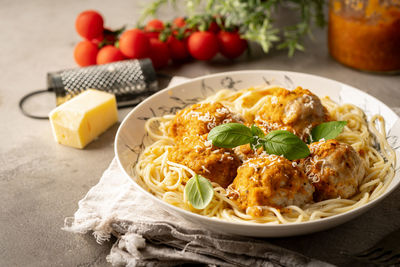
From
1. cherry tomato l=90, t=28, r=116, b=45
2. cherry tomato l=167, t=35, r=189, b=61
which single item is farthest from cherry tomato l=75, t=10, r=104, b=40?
cherry tomato l=167, t=35, r=189, b=61

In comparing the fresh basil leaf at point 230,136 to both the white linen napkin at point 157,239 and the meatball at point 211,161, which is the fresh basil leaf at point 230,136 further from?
the white linen napkin at point 157,239

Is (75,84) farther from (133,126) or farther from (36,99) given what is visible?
(133,126)

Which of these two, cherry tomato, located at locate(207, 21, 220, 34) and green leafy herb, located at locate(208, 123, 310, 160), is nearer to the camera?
green leafy herb, located at locate(208, 123, 310, 160)

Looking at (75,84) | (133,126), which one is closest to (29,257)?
(133,126)

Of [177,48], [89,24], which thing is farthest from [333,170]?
[89,24]

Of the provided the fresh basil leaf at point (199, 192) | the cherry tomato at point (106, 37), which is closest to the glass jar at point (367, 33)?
the cherry tomato at point (106, 37)

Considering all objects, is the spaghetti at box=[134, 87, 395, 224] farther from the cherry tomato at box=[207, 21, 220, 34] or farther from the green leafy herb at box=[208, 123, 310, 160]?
the cherry tomato at box=[207, 21, 220, 34]
